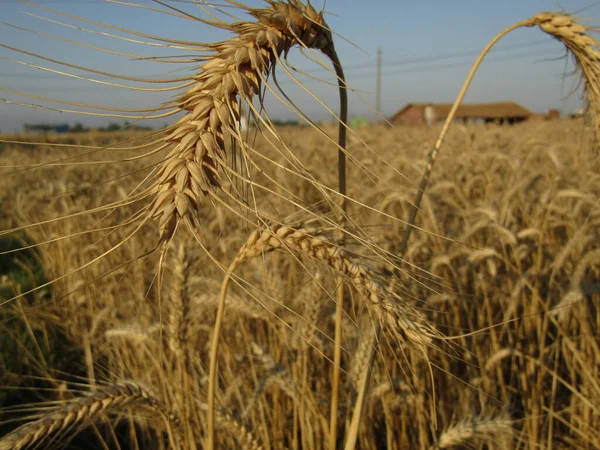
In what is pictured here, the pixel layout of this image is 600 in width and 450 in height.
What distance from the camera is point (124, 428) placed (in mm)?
2486

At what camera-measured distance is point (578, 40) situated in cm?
113

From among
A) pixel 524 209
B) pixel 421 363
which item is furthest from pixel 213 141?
pixel 524 209

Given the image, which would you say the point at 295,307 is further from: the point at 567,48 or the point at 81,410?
the point at 567,48

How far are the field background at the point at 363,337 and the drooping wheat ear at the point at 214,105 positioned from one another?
172 mm

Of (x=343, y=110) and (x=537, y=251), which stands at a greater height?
(x=343, y=110)

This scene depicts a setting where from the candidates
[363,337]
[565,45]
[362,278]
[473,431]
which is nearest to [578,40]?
[565,45]

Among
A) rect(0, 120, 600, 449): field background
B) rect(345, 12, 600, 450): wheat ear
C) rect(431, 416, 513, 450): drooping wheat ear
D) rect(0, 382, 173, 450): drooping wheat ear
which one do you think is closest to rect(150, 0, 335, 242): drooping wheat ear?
rect(0, 120, 600, 449): field background

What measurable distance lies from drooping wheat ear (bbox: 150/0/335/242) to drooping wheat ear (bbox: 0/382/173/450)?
684 mm

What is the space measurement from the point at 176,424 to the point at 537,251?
7.36 ft

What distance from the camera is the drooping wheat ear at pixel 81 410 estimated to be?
3.35 feet

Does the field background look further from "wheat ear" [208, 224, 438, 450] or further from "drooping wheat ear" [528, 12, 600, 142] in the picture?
"drooping wheat ear" [528, 12, 600, 142]

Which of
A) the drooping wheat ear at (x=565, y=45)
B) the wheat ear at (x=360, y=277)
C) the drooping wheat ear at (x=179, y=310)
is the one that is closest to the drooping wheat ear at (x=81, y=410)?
the drooping wheat ear at (x=179, y=310)

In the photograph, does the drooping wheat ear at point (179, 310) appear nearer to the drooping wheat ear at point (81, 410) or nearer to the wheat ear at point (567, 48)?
the drooping wheat ear at point (81, 410)

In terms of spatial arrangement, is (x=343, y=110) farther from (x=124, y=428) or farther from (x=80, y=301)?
(x=80, y=301)
